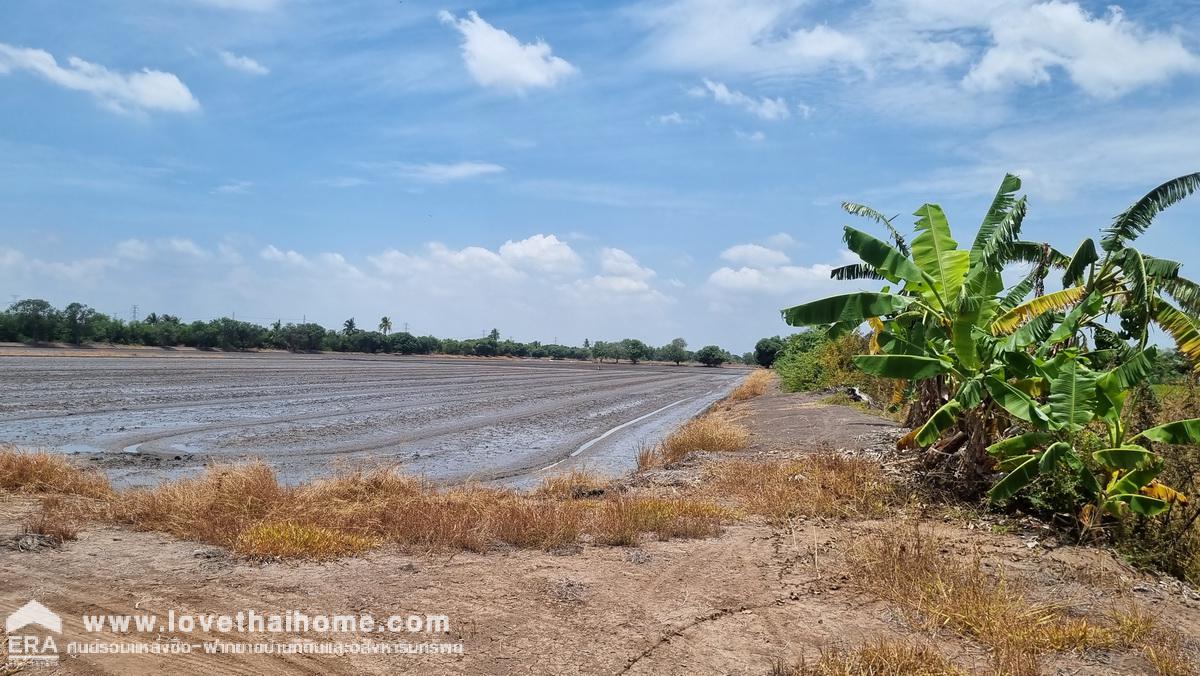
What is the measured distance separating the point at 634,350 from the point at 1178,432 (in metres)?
157

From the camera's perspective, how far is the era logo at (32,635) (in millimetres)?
4703

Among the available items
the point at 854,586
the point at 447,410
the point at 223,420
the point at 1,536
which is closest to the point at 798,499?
the point at 854,586

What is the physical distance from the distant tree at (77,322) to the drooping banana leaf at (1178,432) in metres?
91.4

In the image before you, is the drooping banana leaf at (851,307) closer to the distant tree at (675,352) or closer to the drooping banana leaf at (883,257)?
the drooping banana leaf at (883,257)

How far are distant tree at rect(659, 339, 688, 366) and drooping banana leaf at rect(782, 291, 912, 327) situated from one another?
162m

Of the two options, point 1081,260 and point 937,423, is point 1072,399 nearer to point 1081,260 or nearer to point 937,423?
point 937,423

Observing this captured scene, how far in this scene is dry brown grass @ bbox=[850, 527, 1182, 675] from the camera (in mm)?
5320

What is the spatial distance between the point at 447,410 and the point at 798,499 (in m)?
23.6

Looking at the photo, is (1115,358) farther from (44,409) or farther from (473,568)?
(44,409)

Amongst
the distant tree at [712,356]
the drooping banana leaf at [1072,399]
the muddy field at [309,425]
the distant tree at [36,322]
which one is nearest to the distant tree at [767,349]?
the distant tree at [712,356]

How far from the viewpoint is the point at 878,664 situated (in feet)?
15.6

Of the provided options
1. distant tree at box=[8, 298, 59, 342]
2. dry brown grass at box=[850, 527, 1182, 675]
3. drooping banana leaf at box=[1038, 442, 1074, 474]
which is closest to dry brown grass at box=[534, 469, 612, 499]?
dry brown grass at box=[850, 527, 1182, 675]

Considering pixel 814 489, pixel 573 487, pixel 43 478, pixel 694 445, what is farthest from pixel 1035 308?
pixel 43 478

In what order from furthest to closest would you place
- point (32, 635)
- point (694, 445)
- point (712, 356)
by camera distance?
point (712, 356) → point (694, 445) → point (32, 635)
